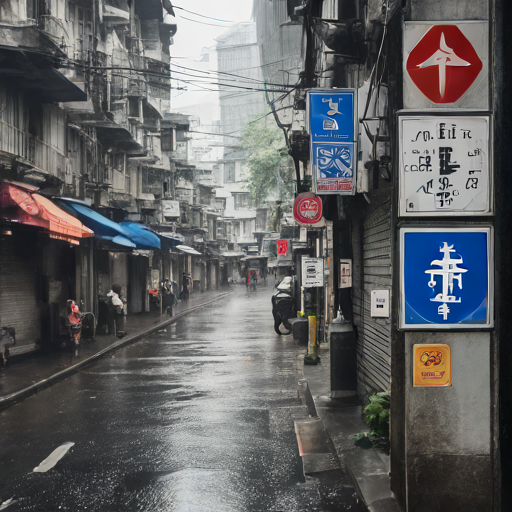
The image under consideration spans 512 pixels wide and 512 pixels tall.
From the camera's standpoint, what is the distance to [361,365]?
11227 millimetres

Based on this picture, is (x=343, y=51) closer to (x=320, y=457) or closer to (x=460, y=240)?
(x=460, y=240)

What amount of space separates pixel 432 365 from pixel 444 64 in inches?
108

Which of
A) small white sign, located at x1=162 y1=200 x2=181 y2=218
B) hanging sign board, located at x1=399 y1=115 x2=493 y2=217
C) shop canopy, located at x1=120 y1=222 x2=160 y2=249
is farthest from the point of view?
small white sign, located at x1=162 y1=200 x2=181 y2=218

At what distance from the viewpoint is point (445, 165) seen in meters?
5.79

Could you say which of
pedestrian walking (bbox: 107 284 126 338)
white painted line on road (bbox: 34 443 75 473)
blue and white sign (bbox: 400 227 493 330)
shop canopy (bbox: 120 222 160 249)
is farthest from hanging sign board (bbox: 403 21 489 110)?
shop canopy (bbox: 120 222 160 249)

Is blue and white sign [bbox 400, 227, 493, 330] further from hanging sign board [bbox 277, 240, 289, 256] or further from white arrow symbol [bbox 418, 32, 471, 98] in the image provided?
hanging sign board [bbox 277, 240, 289, 256]

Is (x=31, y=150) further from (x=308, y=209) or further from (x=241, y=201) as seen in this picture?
(x=241, y=201)

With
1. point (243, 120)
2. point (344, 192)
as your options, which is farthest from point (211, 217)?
point (344, 192)

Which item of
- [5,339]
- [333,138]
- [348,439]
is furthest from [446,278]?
[5,339]

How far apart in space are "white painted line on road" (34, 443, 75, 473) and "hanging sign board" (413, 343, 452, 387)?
181 inches

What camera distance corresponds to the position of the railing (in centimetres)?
1689

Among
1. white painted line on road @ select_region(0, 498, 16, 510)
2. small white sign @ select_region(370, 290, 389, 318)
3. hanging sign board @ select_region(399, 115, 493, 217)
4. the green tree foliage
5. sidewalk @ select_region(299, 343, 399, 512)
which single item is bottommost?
white painted line on road @ select_region(0, 498, 16, 510)

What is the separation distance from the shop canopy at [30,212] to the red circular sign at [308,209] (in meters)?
6.12

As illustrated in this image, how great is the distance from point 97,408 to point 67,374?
13.4ft
